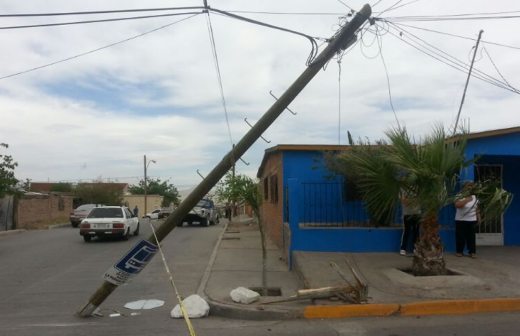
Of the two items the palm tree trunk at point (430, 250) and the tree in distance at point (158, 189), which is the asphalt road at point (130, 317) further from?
the tree in distance at point (158, 189)

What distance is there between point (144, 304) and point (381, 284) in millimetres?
4018

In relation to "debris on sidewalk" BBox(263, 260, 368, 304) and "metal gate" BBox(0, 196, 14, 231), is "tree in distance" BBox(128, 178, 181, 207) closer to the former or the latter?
"metal gate" BBox(0, 196, 14, 231)

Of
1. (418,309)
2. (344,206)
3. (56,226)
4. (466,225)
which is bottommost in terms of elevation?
(56,226)

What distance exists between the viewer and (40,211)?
117 ft

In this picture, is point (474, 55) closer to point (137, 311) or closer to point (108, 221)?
point (137, 311)

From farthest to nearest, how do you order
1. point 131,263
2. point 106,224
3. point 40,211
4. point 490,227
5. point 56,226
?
point 40,211 → point 56,226 → point 106,224 → point 490,227 → point 131,263

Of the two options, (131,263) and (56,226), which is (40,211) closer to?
(56,226)

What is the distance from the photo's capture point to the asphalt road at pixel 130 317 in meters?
7.16

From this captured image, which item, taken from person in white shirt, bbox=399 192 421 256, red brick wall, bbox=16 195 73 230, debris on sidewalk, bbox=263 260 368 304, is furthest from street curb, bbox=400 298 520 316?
red brick wall, bbox=16 195 73 230

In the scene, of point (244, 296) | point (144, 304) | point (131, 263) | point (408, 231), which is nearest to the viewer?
point (131, 263)

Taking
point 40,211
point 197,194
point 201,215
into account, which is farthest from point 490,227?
point 40,211

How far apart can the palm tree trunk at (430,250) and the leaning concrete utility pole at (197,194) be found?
312 cm

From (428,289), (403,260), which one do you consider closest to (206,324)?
(428,289)

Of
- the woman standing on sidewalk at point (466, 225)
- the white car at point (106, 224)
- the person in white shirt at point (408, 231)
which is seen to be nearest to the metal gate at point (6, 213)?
the white car at point (106, 224)
